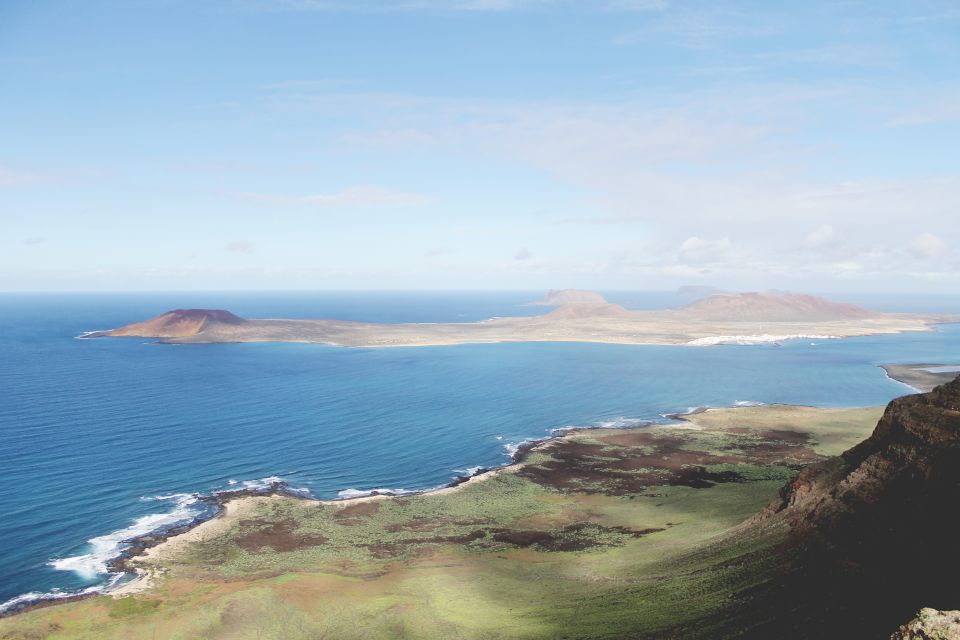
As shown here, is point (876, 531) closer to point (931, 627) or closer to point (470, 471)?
point (931, 627)

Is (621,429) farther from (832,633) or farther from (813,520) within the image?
(832,633)

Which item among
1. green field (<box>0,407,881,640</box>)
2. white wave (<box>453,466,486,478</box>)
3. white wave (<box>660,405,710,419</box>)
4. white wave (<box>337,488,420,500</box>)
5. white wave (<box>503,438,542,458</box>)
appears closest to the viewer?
green field (<box>0,407,881,640</box>)

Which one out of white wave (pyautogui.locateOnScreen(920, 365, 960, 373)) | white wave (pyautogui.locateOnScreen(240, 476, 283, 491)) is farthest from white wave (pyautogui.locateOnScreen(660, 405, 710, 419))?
white wave (pyautogui.locateOnScreen(920, 365, 960, 373))

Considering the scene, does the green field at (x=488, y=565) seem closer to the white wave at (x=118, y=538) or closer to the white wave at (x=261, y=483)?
the white wave at (x=261, y=483)

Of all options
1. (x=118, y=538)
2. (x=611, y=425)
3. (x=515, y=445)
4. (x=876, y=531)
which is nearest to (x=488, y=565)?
(x=876, y=531)

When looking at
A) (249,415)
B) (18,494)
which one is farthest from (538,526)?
(249,415)

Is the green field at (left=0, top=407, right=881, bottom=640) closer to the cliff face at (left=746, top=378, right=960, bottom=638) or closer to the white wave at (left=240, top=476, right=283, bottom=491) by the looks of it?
the cliff face at (left=746, top=378, right=960, bottom=638)

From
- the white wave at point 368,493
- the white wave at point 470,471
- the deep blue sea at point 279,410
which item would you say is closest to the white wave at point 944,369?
the deep blue sea at point 279,410
